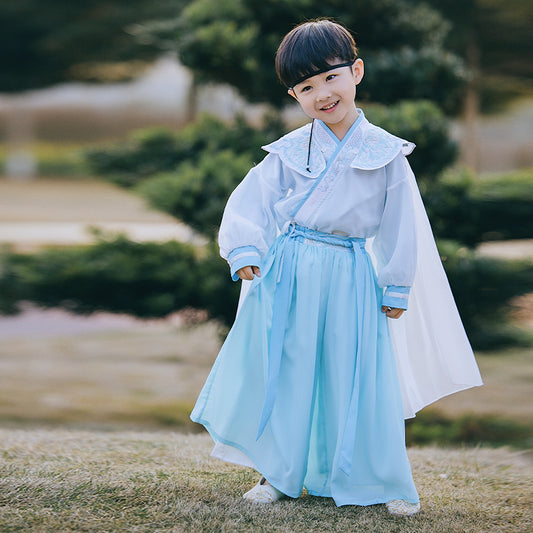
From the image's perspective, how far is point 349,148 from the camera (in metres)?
2.01

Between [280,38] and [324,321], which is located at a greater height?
[280,38]

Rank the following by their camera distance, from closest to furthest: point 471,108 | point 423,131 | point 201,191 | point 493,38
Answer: point 201,191, point 423,131, point 493,38, point 471,108

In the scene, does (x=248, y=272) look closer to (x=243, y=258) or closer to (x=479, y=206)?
(x=243, y=258)

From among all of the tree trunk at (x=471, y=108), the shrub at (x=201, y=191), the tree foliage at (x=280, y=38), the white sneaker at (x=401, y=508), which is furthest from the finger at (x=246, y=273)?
the tree trunk at (x=471, y=108)

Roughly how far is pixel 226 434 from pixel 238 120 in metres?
2.84

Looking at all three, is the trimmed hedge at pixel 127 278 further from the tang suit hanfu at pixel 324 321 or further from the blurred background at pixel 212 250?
the tang suit hanfu at pixel 324 321

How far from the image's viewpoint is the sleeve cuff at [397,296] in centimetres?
200

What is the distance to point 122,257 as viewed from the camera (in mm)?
4223

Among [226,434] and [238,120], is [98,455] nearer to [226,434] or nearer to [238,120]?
[226,434]

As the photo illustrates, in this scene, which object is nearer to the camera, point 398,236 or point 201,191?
point 398,236

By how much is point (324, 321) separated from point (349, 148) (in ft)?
1.56

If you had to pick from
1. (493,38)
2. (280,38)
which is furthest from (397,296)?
(493,38)

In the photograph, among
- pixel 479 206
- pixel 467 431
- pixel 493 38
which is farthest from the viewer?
pixel 493 38

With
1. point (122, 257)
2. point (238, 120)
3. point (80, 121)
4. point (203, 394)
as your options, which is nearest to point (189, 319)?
point (122, 257)
